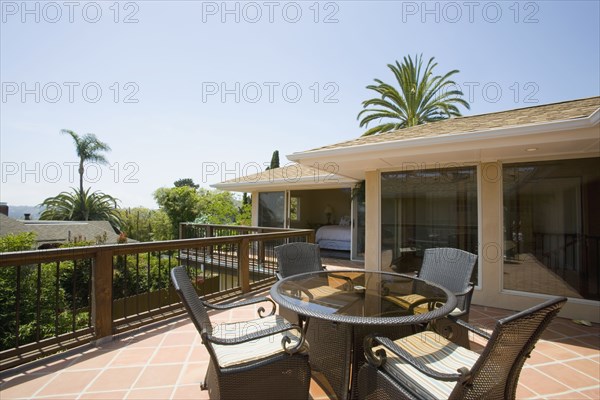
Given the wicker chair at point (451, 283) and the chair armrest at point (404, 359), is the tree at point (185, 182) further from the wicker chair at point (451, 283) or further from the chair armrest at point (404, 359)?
the chair armrest at point (404, 359)

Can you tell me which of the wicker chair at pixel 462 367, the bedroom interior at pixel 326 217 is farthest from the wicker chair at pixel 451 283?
the bedroom interior at pixel 326 217

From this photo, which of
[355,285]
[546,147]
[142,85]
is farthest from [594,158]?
[142,85]

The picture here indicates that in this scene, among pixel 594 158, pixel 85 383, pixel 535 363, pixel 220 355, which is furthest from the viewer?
pixel 594 158

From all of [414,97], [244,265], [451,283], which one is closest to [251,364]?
[451,283]

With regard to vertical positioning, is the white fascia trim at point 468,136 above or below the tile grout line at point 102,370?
above

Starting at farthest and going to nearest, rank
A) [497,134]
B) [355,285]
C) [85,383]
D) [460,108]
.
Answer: [460,108], [497,134], [355,285], [85,383]

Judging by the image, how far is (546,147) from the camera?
360 centimetres

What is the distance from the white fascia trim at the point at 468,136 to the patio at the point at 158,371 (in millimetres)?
2290

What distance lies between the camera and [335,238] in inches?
349

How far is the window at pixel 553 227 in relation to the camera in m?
3.82

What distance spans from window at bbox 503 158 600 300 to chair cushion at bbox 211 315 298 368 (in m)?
3.93

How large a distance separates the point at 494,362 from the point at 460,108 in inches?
628

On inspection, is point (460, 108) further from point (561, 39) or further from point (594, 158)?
point (594, 158)

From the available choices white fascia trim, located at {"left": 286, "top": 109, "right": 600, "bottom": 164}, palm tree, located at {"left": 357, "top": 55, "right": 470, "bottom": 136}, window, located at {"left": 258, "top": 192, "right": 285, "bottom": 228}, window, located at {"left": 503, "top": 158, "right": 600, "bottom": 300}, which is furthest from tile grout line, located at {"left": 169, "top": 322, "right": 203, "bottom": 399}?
palm tree, located at {"left": 357, "top": 55, "right": 470, "bottom": 136}
